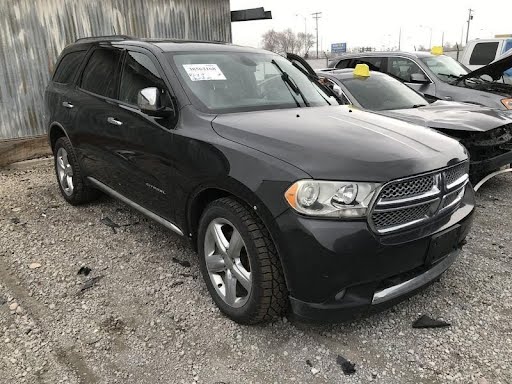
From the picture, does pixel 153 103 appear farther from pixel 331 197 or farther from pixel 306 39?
pixel 306 39

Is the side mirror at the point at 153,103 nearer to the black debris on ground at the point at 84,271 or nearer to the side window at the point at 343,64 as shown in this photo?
the black debris on ground at the point at 84,271

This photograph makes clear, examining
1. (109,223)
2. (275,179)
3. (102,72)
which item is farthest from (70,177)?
(275,179)

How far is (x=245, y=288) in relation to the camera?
9.11ft

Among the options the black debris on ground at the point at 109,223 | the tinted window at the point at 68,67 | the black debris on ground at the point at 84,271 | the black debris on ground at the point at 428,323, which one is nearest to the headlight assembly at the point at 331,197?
the black debris on ground at the point at 428,323

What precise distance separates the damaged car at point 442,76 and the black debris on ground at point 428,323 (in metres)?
4.82

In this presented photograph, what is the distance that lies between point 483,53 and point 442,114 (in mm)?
8559

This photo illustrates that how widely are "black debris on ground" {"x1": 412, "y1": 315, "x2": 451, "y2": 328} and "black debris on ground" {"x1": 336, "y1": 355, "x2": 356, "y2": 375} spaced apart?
0.59 meters

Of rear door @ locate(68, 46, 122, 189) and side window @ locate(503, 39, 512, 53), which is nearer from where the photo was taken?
rear door @ locate(68, 46, 122, 189)

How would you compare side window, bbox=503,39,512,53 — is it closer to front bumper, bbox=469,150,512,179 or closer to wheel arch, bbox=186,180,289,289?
front bumper, bbox=469,150,512,179

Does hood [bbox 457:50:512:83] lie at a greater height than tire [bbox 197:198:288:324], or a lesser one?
greater

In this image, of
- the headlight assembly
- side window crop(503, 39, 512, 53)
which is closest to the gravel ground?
the headlight assembly

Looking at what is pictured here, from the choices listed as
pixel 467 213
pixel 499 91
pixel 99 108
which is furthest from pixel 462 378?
pixel 499 91

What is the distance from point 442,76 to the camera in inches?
336

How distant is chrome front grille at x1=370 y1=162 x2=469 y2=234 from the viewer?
7.88ft
